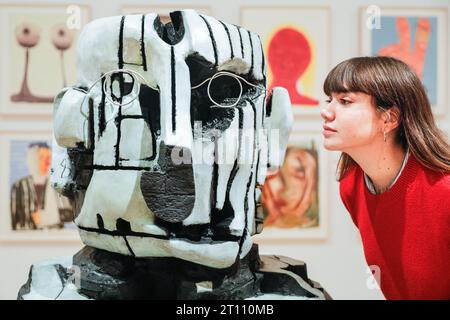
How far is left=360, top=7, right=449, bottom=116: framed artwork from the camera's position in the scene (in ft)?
4.63

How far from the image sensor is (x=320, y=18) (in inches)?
56.5

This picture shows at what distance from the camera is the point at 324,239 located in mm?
1469

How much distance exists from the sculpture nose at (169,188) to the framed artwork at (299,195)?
1.67 feet

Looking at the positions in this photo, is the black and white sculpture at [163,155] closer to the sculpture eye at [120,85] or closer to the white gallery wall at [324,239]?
the sculpture eye at [120,85]

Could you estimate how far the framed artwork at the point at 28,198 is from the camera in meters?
1.44

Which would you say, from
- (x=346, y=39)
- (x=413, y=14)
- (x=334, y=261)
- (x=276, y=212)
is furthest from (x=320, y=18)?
(x=334, y=261)

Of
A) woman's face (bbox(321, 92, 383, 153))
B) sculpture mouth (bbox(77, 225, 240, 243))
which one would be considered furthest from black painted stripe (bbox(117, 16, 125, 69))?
woman's face (bbox(321, 92, 383, 153))

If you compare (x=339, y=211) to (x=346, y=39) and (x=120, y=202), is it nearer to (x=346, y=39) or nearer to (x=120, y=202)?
(x=346, y=39)

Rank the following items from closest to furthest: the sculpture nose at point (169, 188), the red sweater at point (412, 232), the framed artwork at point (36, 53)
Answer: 1. the sculpture nose at point (169, 188)
2. the red sweater at point (412, 232)
3. the framed artwork at point (36, 53)

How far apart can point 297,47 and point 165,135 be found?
60 centimetres

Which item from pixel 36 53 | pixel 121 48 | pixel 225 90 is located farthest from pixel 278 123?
pixel 36 53

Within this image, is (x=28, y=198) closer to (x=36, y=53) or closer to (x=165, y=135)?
(x=36, y=53)

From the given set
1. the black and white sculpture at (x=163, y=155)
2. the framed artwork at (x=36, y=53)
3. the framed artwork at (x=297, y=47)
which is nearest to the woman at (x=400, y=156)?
the black and white sculpture at (x=163, y=155)

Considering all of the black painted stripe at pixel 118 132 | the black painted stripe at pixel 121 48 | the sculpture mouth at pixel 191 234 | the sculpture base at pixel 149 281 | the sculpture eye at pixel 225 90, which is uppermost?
the black painted stripe at pixel 121 48
